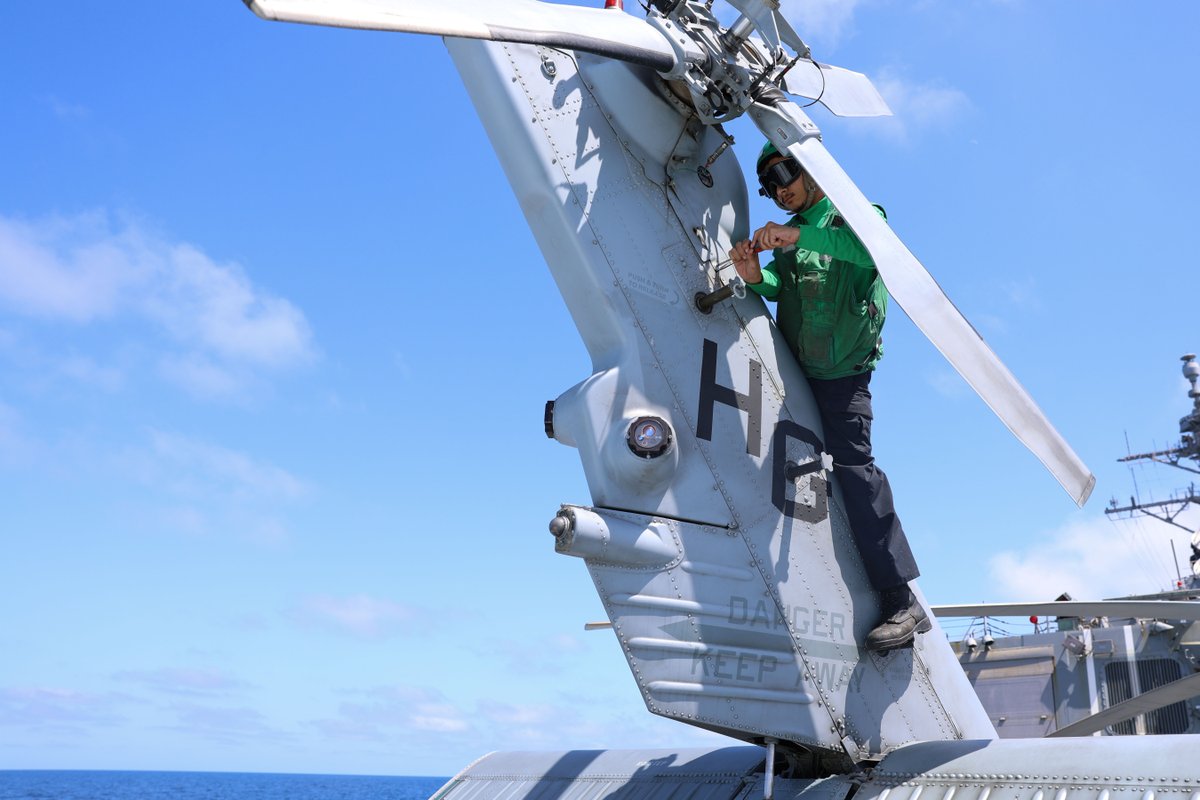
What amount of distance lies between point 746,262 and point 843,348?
789 mm

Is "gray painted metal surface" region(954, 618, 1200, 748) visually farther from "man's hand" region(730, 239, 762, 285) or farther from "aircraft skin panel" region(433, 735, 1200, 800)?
"man's hand" region(730, 239, 762, 285)

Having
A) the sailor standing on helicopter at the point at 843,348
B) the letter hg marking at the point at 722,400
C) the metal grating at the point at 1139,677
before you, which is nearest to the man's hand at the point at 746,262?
the sailor standing on helicopter at the point at 843,348

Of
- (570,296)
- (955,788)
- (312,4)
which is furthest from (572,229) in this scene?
(955,788)

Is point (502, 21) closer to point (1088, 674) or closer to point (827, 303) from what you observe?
point (827, 303)

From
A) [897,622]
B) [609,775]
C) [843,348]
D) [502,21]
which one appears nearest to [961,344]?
[843,348]

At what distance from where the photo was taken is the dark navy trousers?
5.73m

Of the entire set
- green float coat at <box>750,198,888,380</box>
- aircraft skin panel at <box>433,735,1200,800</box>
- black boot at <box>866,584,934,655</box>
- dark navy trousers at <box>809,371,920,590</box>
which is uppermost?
green float coat at <box>750,198,888,380</box>

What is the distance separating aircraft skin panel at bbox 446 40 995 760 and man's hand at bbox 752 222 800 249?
1.51 ft

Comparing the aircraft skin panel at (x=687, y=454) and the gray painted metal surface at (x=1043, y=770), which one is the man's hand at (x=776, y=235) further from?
the gray painted metal surface at (x=1043, y=770)

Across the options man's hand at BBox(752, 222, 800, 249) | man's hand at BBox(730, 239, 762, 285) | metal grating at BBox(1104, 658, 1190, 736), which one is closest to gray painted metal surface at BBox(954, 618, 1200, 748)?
metal grating at BBox(1104, 658, 1190, 736)

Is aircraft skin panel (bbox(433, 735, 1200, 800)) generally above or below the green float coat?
below

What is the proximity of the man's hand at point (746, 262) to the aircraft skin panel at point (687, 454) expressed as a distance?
15 centimetres

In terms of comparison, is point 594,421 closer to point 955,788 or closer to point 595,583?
point 595,583

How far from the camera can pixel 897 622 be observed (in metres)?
5.71
